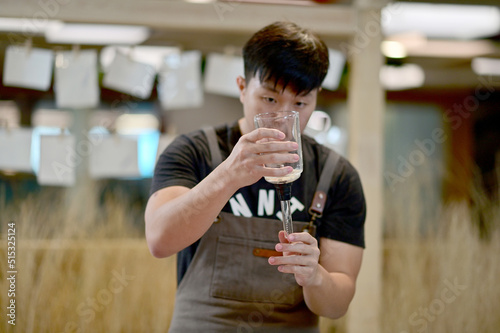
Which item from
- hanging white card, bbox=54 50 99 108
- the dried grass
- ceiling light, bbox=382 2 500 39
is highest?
ceiling light, bbox=382 2 500 39

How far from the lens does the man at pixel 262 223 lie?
1.08 metres

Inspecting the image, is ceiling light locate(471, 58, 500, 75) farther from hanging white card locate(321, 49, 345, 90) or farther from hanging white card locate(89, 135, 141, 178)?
hanging white card locate(89, 135, 141, 178)

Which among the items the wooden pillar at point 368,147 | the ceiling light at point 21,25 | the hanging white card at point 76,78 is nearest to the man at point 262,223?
the wooden pillar at point 368,147

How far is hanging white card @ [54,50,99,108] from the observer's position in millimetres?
2074

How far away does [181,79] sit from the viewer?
7.19 ft

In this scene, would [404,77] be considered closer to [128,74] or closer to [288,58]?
[128,74]

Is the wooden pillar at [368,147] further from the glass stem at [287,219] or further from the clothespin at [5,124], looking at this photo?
the clothespin at [5,124]

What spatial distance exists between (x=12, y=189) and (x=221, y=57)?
46.2 inches

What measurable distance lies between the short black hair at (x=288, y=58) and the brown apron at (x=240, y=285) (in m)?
0.24

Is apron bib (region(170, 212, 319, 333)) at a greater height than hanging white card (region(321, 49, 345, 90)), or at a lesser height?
lesser

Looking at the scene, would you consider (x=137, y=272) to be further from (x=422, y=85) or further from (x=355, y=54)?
(x=422, y=85)

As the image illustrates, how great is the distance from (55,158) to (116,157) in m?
0.26

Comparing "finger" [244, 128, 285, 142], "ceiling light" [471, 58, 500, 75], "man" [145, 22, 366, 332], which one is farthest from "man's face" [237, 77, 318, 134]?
"ceiling light" [471, 58, 500, 75]

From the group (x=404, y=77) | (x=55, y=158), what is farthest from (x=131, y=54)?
(x=404, y=77)
